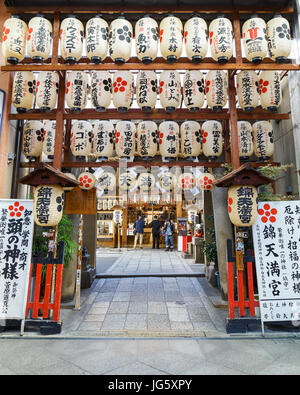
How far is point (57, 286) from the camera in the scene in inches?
199

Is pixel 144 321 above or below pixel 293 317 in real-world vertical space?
below

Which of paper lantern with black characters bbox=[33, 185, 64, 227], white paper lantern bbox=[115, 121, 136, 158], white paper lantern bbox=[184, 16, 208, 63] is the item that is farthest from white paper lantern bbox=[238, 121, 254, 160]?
paper lantern with black characters bbox=[33, 185, 64, 227]

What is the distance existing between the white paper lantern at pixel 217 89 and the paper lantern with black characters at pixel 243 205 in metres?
2.45

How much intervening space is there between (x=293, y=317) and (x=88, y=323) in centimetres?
436

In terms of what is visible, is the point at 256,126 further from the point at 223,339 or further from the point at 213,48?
the point at 223,339

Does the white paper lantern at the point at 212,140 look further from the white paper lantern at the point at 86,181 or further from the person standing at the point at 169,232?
the person standing at the point at 169,232

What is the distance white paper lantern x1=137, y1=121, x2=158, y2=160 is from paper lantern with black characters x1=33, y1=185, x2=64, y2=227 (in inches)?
106

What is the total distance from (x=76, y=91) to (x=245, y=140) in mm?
4731

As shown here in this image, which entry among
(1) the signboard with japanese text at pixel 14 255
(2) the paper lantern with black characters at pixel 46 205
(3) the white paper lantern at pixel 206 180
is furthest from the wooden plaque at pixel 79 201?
(3) the white paper lantern at pixel 206 180

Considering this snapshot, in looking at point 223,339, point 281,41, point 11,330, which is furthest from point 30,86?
point 223,339

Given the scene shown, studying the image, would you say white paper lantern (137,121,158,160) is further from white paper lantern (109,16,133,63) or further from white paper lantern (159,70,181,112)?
white paper lantern (109,16,133,63)

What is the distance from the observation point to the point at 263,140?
6711 mm

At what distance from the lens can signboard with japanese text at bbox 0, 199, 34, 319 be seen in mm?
4895

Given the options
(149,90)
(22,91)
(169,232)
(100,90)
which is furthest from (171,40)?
(169,232)
